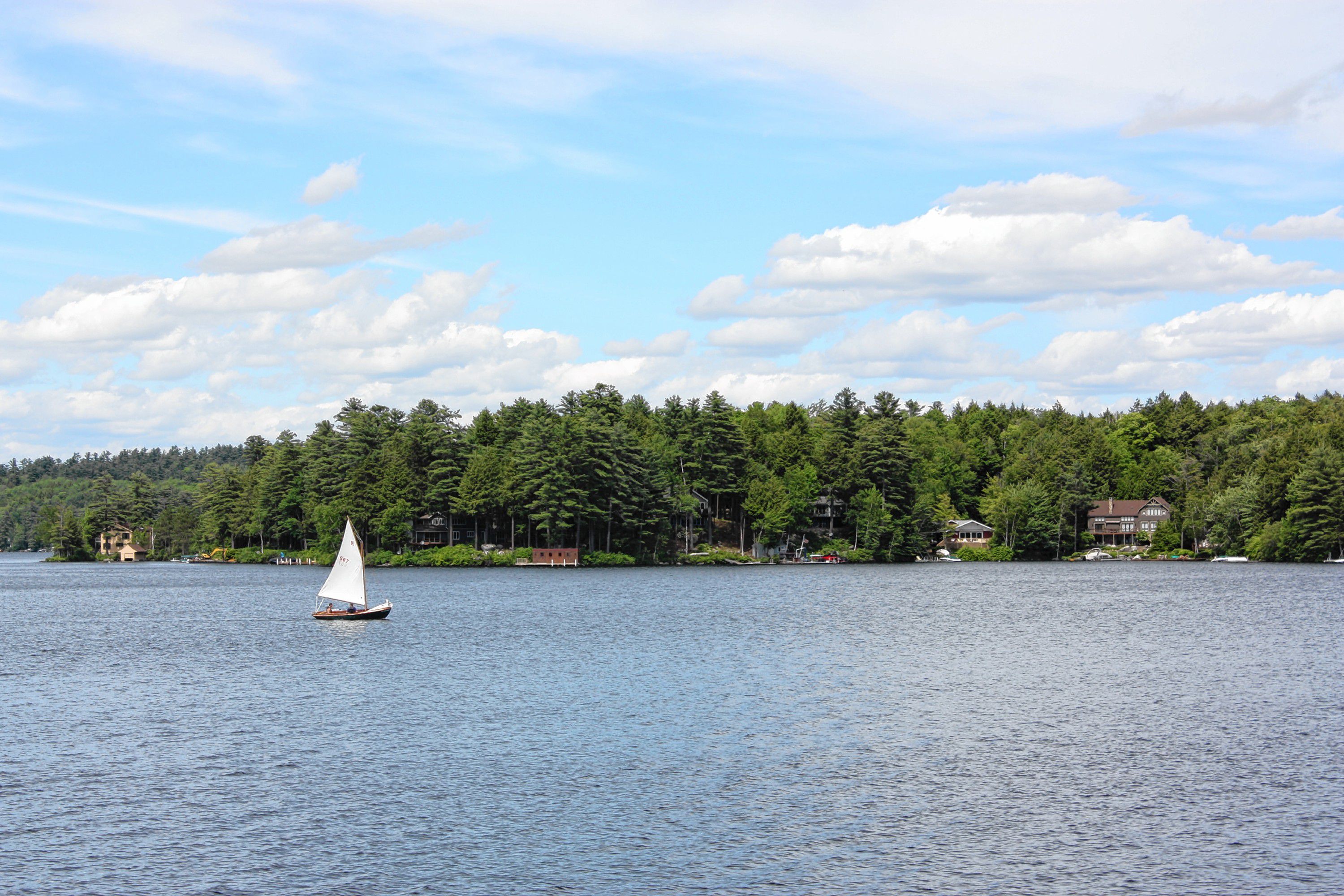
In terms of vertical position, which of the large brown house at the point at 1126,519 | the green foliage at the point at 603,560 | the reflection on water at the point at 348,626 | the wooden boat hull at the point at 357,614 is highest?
the large brown house at the point at 1126,519

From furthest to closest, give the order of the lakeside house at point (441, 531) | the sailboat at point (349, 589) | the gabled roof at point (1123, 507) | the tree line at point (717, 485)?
the gabled roof at point (1123, 507), the lakeside house at point (441, 531), the tree line at point (717, 485), the sailboat at point (349, 589)

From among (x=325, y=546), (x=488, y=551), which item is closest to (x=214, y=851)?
(x=488, y=551)

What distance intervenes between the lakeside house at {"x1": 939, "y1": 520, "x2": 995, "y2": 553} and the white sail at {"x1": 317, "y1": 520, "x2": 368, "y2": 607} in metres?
121

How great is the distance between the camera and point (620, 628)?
65.1 meters

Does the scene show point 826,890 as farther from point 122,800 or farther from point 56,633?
point 56,633

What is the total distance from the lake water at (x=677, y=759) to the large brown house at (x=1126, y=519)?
12203cm

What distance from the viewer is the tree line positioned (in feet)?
454

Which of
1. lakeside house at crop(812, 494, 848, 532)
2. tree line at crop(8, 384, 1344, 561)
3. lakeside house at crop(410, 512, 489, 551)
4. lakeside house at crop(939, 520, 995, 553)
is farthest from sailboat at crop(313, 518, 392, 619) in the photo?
lakeside house at crop(939, 520, 995, 553)

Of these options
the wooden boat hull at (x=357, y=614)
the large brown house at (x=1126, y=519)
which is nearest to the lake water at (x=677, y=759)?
the wooden boat hull at (x=357, y=614)

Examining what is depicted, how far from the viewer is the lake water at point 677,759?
74.1 ft

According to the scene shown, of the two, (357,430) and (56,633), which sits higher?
(357,430)

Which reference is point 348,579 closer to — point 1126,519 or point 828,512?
point 828,512

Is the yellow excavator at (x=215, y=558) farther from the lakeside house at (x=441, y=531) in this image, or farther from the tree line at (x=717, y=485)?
the lakeside house at (x=441, y=531)

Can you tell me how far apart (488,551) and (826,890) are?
13163 cm
